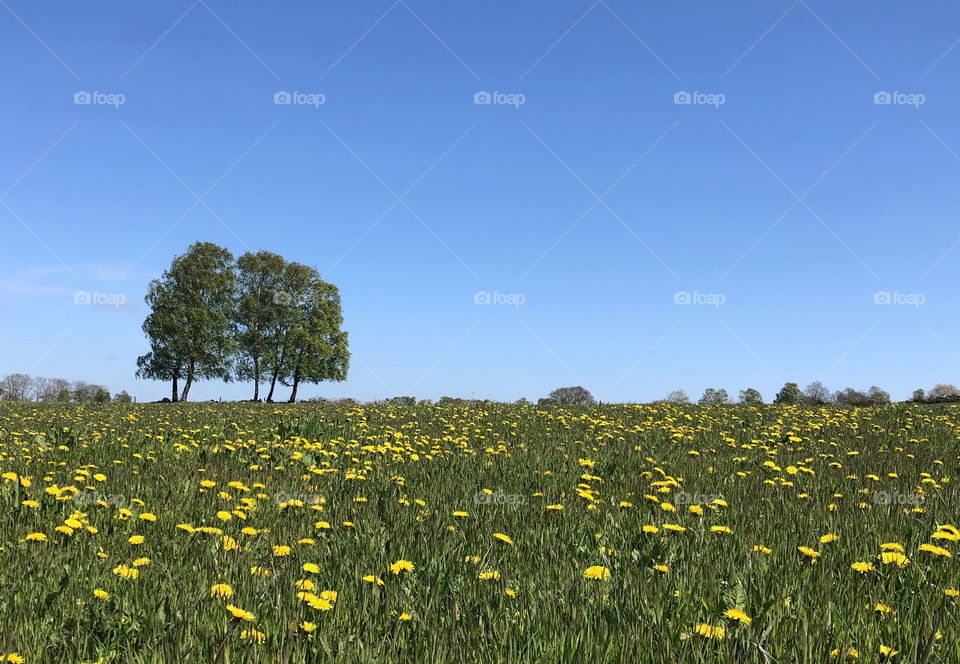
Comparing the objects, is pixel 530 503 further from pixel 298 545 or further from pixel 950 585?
pixel 950 585

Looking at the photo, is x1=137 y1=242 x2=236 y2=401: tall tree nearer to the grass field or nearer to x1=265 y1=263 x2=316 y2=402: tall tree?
x1=265 y1=263 x2=316 y2=402: tall tree

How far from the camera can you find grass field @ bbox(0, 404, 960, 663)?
2.70m

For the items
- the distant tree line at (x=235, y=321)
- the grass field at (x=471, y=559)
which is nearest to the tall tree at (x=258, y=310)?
the distant tree line at (x=235, y=321)

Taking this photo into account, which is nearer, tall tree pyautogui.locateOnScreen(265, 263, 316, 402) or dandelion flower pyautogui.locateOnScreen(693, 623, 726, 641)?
dandelion flower pyautogui.locateOnScreen(693, 623, 726, 641)

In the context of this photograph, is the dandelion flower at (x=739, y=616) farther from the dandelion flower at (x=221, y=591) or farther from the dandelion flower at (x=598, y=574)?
the dandelion flower at (x=221, y=591)

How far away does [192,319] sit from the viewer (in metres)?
47.1

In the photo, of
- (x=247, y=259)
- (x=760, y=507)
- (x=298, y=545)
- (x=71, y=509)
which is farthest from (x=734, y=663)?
(x=247, y=259)

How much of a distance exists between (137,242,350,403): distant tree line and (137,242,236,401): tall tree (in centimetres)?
7

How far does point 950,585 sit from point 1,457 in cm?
991

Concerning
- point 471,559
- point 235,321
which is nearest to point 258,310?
point 235,321

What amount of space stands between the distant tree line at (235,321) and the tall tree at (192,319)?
71mm

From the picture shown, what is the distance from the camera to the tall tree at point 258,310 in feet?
159

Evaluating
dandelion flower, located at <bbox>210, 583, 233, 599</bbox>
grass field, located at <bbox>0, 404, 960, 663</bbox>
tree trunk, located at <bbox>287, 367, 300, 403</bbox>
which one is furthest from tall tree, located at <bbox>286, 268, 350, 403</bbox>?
dandelion flower, located at <bbox>210, 583, 233, 599</bbox>

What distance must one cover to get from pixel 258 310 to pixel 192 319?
481cm
